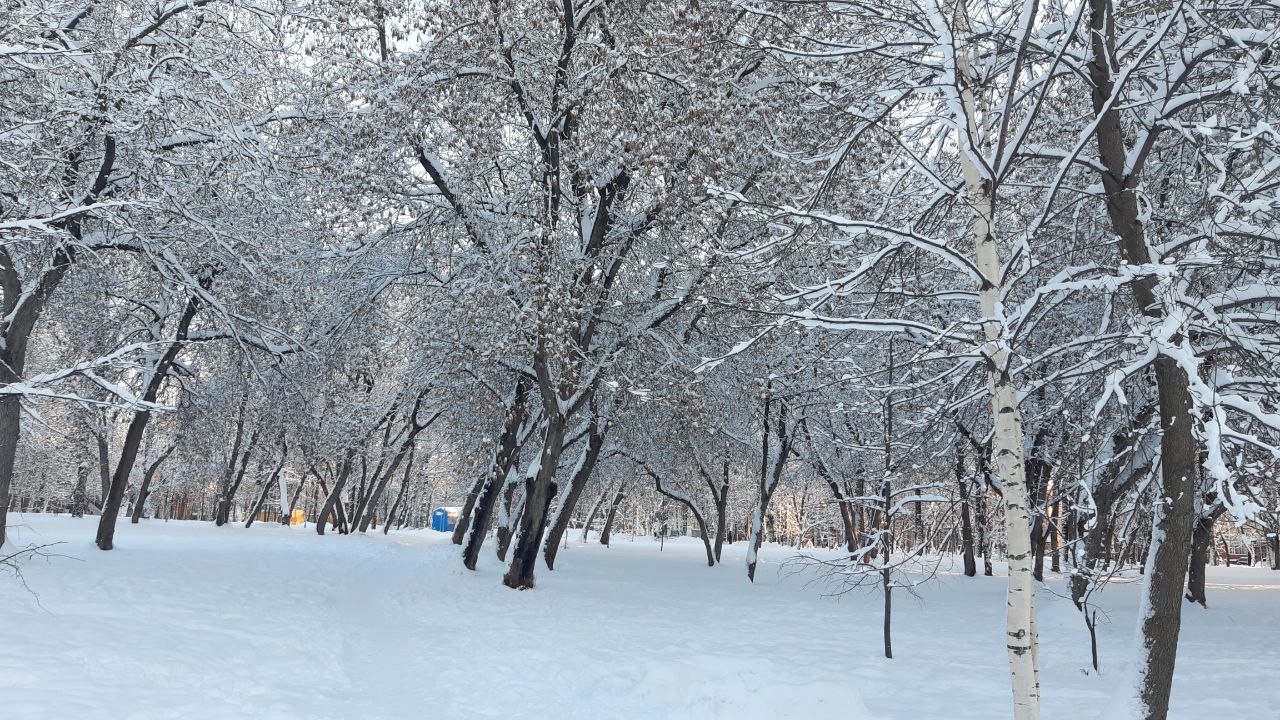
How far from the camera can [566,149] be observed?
11477 mm

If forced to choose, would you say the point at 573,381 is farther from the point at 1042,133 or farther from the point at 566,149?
the point at 1042,133

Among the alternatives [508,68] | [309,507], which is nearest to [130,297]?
[508,68]

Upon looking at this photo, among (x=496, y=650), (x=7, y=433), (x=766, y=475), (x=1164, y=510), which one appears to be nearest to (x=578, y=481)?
(x=766, y=475)

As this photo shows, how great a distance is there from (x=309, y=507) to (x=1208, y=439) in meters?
83.6

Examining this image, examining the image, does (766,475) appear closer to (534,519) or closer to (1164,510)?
(534,519)

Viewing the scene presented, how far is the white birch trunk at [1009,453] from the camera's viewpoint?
4.98 m

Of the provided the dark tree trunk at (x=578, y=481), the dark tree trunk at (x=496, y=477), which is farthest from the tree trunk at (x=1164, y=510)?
the dark tree trunk at (x=496, y=477)

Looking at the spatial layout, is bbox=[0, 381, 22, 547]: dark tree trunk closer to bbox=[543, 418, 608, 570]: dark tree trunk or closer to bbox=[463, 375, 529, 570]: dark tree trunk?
bbox=[463, 375, 529, 570]: dark tree trunk

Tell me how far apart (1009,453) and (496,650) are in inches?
297

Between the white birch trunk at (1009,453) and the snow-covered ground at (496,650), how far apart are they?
10.1 ft

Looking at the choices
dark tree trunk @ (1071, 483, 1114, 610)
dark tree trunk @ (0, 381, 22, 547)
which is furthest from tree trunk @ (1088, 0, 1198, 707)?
dark tree trunk @ (0, 381, 22, 547)

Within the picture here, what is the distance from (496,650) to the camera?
33.9 feet

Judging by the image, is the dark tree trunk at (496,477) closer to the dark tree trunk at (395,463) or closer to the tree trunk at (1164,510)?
the dark tree trunk at (395,463)

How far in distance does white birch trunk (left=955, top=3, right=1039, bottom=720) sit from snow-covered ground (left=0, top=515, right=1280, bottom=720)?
3.09 m
